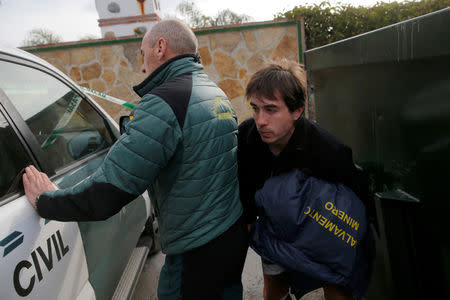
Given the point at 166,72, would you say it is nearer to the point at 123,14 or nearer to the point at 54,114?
the point at 54,114

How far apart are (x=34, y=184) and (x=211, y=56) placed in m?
5.34

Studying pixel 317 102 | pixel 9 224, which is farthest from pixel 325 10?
pixel 9 224

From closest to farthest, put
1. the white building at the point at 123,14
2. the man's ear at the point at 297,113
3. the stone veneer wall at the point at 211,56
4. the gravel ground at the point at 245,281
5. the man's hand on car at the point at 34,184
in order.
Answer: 1. the man's hand on car at the point at 34,184
2. the man's ear at the point at 297,113
3. the gravel ground at the point at 245,281
4. the stone veneer wall at the point at 211,56
5. the white building at the point at 123,14

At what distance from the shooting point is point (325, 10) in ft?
20.9

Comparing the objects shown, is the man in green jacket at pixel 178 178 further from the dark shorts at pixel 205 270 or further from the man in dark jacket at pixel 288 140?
the man in dark jacket at pixel 288 140

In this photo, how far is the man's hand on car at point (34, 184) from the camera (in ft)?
4.15

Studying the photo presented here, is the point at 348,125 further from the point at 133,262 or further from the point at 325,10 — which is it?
the point at 325,10

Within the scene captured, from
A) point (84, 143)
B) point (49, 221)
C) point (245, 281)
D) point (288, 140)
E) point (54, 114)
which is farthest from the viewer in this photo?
point (245, 281)

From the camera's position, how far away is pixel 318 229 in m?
1.31

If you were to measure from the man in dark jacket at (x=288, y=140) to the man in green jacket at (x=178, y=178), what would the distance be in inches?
5.4

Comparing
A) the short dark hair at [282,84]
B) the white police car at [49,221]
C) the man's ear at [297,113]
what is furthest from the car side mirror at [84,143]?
the man's ear at [297,113]

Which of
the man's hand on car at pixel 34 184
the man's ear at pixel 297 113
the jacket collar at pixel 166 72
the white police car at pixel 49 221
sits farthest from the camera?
the man's ear at pixel 297 113

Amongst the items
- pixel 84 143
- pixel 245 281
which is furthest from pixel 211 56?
pixel 245 281

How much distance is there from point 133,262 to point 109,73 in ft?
17.1
